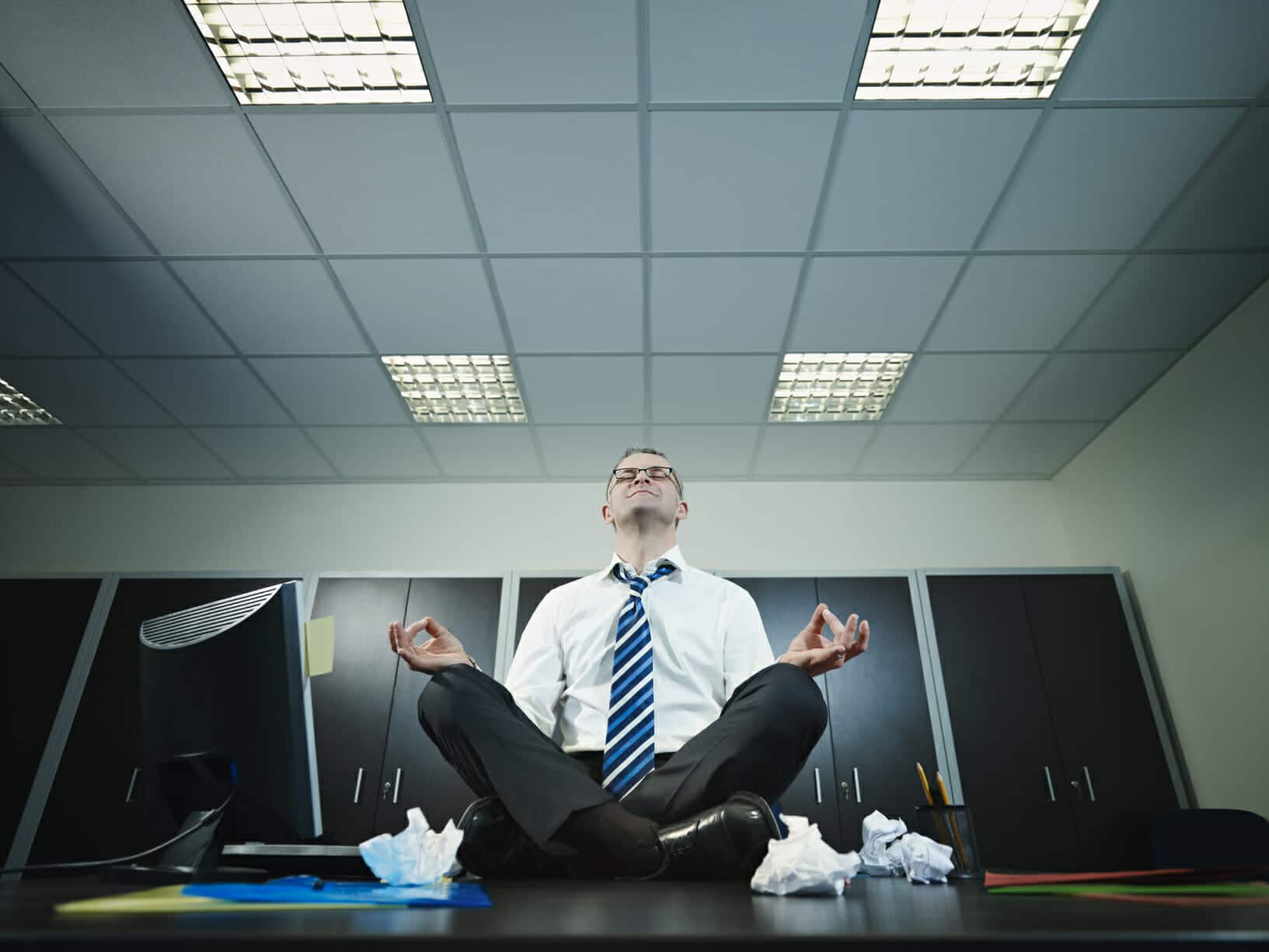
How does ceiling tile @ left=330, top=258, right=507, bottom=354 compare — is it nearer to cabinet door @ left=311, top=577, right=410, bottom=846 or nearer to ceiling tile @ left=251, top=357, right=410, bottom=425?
ceiling tile @ left=251, top=357, right=410, bottom=425

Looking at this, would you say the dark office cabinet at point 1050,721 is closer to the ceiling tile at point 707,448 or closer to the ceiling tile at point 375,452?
the ceiling tile at point 707,448

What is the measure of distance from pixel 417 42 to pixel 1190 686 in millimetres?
3787

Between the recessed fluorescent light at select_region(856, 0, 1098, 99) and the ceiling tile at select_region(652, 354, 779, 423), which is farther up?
the recessed fluorescent light at select_region(856, 0, 1098, 99)

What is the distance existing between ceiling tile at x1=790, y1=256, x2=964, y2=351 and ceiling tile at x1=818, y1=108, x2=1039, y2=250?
0.33 feet

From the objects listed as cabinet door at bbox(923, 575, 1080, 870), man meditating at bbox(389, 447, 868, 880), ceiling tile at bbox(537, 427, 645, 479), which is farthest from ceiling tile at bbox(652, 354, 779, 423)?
man meditating at bbox(389, 447, 868, 880)

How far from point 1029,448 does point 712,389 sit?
75.2 inches

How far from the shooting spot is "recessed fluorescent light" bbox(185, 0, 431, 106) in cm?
185

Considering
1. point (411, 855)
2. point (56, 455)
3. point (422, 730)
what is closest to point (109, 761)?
point (422, 730)

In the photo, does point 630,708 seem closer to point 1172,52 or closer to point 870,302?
point 870,302

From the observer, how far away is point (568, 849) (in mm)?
887

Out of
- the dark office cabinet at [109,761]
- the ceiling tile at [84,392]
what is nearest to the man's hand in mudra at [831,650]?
the dark office cabinet at [109,761]

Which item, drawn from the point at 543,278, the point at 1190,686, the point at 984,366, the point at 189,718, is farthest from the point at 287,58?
the point at 1190,686

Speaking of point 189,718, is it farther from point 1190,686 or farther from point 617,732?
point 1190,686

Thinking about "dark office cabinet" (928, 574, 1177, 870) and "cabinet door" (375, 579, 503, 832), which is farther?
"cabinet door" (375, 579, 503, 832)
